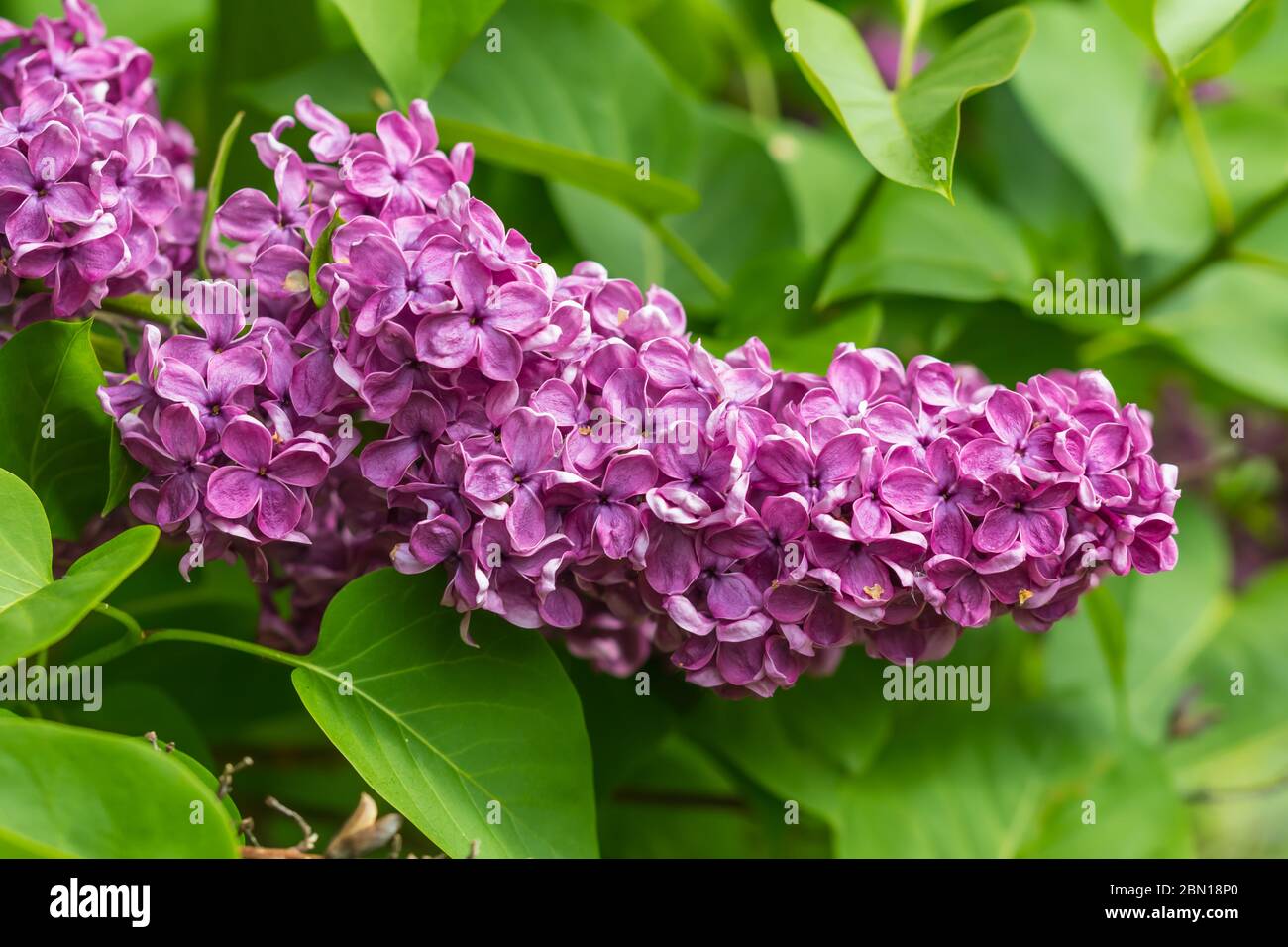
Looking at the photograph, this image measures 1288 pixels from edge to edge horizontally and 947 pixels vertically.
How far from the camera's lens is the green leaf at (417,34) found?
603 millimetres

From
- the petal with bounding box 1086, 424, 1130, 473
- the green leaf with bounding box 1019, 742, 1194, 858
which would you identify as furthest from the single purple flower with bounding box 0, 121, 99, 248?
the green leaf with bounding box 1019, 742, 1194, 858

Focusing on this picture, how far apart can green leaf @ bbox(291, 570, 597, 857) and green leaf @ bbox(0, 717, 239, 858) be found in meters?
0.09

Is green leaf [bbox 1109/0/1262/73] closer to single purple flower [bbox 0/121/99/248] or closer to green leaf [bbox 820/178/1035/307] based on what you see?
green leaf [bbox 820/178/1035/307]

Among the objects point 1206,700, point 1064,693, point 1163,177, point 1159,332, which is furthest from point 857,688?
point 1163,177

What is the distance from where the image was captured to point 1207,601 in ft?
3.40

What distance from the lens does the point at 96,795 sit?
0.41 meters

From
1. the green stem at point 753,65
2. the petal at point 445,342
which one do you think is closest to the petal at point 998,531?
the petal at point 445,342

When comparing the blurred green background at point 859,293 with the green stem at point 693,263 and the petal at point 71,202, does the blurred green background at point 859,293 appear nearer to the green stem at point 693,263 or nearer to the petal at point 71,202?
the green stem at point 693,263

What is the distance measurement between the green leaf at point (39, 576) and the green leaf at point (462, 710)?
0.31 ft

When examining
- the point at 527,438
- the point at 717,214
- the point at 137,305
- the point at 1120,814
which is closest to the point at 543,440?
the point at 527,438

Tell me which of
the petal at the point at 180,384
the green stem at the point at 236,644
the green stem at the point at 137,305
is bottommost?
the green stem at the point at 236,644

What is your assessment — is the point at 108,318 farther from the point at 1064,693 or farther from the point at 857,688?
the point at 1064,693

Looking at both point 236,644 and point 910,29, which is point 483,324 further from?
point 910,29

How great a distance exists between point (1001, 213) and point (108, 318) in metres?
0.68
